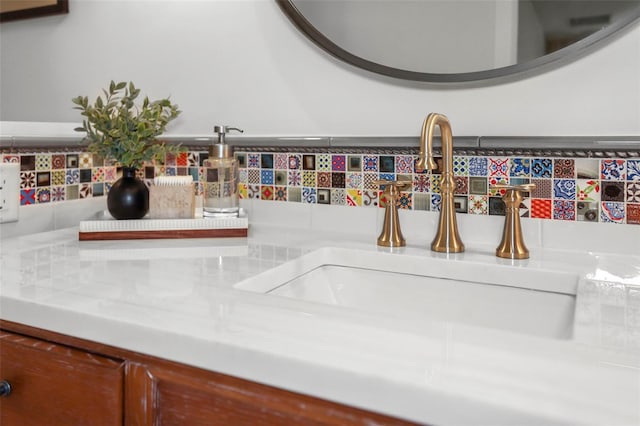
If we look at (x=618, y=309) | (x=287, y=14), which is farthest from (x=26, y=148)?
(x=618, y=309)

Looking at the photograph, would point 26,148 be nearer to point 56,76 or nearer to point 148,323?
point 56,76

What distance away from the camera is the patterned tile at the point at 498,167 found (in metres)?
0.98

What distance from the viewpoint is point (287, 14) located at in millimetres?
1145

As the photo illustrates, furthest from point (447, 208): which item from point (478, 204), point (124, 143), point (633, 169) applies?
point (124, 143)

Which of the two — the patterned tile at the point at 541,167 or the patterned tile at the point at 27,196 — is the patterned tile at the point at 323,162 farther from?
the patterned tile at the point at 27,196

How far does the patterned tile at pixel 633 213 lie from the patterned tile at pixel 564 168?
0.34ft

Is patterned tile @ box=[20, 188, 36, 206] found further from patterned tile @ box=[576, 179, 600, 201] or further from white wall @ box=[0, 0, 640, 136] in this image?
patterned tile @ box=[576, 179, 600, 201]

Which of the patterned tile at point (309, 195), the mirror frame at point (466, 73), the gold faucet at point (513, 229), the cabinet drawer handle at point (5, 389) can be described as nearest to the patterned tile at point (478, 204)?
the gold faucet at point (513, 229)

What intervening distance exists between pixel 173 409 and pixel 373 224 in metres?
0.64

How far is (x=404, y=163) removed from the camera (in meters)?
1.06

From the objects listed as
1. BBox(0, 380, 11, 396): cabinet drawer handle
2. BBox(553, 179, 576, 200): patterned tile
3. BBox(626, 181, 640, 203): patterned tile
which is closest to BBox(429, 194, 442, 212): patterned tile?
BBox(553, 179, 576, 200): patterned tile

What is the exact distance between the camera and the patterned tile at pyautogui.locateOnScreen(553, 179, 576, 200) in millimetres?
932

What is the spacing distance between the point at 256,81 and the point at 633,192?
0.80 metres

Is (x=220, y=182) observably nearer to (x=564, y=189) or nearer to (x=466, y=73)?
(x=466, y=73)
